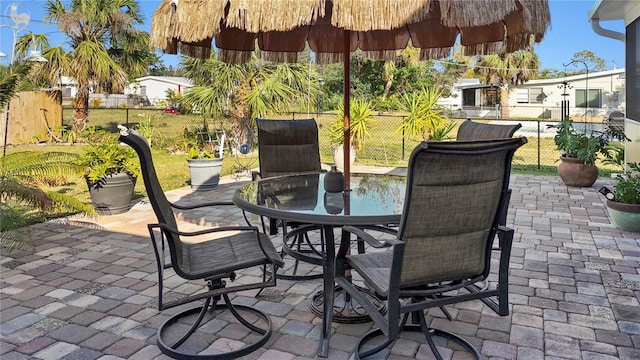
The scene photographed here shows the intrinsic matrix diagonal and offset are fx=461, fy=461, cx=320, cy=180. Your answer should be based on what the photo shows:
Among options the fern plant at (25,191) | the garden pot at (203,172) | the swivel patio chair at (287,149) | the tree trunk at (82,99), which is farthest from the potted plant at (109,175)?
the tree trunk at (82,99)

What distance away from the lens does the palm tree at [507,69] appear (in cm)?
2436

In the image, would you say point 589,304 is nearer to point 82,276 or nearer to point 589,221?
point 589,221

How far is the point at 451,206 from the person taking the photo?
1.78 m

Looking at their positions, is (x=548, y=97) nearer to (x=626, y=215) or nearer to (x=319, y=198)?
(x=626, y=215)

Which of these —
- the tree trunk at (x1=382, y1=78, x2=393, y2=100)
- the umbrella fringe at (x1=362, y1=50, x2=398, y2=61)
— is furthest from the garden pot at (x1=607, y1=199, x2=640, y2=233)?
the tree trunk at (x1=382, y1=78, x2=393, y2=100)

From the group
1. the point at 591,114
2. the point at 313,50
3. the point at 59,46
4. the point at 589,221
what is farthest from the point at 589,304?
the point at 591,114

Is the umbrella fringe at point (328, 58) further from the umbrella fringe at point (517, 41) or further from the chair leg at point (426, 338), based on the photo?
the chair leg at point (426, 338)

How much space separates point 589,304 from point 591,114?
21.9 m

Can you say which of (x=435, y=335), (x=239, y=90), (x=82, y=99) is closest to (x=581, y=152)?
(x=435, y=335)

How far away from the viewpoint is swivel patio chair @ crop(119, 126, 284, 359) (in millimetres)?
2184

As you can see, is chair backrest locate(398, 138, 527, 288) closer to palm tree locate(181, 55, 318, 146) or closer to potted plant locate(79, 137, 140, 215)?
potted plant locate(79, 137, 140, 215)

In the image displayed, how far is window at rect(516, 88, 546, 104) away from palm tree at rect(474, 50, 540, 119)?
2.04 meters

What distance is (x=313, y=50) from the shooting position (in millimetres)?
4098

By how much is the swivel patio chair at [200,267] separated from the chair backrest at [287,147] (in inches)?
51.0
